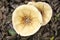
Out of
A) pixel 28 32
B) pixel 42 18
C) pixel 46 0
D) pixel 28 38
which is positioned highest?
pixel 46 0

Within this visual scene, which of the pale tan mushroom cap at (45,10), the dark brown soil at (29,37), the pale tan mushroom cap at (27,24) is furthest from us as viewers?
the dark brown soil at (29,37)

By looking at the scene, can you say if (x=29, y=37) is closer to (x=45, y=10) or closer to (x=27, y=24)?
(x=27, y=24)

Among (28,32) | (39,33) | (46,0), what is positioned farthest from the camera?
(46,0)

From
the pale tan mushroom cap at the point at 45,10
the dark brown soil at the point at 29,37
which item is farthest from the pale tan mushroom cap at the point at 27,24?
the dark brown soil at the point at 29,37

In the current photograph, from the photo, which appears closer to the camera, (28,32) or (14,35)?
(28,32)

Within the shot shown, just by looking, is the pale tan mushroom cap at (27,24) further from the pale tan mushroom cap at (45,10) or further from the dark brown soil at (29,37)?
the dark brown soil at (29,37)

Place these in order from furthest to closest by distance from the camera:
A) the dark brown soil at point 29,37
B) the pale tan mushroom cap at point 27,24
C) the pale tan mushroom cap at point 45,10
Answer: the dark brown soil at point 29,37, the pale tan mushroom cap at point 45,10, the pale tan mushroom cap at point 27,24

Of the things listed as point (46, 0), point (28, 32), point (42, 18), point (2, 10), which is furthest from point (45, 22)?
point (2, 10)

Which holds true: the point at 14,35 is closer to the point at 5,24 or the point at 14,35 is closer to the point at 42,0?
the point at 5,24
